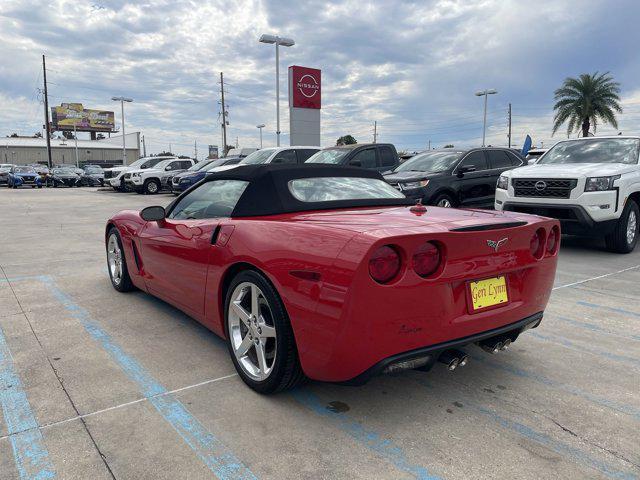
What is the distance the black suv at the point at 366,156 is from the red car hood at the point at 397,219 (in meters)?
8.32

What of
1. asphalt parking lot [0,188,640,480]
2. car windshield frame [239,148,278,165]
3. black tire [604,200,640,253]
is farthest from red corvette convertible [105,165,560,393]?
car windshield frame [239,148,278,165]

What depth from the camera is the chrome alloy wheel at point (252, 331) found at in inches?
110

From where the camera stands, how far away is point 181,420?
258 cm

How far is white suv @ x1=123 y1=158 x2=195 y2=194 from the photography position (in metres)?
22.6

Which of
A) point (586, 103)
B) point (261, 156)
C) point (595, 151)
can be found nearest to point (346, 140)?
point (586, 103)

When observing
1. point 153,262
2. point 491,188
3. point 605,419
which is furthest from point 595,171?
point 153,262

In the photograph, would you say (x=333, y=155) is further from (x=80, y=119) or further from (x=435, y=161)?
(x=80, y=119)

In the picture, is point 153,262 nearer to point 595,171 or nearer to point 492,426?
point 492,426

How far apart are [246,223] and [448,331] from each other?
54.1 inches

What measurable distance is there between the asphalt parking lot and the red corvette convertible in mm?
300

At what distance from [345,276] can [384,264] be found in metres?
0.21

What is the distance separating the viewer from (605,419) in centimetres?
259

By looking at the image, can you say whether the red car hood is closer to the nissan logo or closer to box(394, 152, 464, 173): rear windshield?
box(394, 152, 464, 173): rear windshield

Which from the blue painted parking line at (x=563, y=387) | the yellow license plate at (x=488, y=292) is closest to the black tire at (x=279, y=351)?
the yellow license plate at (x=488, y=292)
